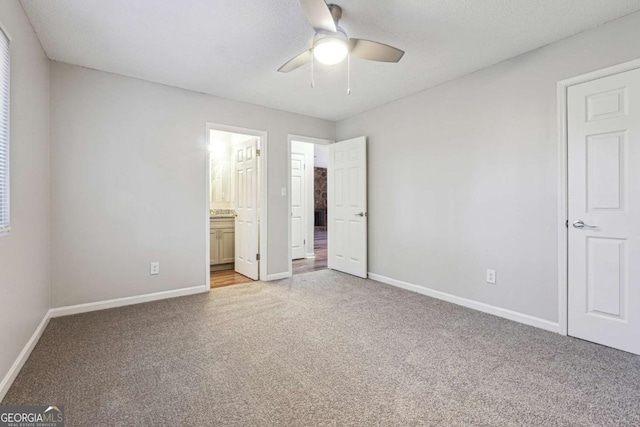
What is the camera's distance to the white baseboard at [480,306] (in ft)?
8.60

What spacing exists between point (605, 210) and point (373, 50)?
6.87 feet

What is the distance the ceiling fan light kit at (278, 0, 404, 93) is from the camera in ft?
5.87

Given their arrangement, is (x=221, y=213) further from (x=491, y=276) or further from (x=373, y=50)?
(x=491, y=276)

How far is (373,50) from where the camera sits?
219 centimetres

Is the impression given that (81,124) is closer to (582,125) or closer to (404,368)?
(404,368)

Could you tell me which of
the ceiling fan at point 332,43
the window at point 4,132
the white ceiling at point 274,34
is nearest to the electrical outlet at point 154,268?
the window at point 4,132

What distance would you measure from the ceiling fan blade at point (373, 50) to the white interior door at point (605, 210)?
58.9 inches

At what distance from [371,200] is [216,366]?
116 inches

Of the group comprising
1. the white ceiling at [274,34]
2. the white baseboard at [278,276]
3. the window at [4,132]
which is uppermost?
the white ceiling at [274,34]

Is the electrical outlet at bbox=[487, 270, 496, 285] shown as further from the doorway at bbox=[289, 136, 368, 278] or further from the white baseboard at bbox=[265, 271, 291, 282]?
the white baseboard at bbox=[265, 271, 291, 282]

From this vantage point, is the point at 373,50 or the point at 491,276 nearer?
the point at 373,50

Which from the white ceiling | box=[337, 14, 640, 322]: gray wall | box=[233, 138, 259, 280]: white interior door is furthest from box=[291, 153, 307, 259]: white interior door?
the white ceiling

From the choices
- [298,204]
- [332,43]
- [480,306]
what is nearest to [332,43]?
[332,43]
